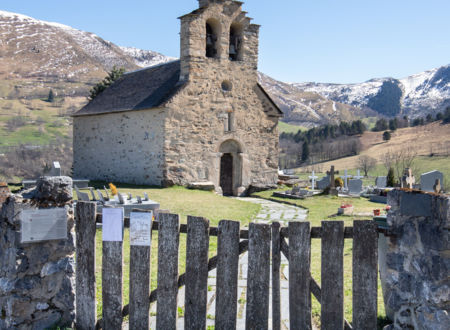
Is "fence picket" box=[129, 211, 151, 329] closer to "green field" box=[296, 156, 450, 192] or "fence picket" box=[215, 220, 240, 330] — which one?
"fence picket" box=[215, 220, 240, 330]

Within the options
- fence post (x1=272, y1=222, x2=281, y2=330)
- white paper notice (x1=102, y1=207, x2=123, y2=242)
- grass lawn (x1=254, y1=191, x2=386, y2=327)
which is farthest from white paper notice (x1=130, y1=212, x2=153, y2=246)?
grass lawn (x1=254, y1=191, x2=386, y2=327)

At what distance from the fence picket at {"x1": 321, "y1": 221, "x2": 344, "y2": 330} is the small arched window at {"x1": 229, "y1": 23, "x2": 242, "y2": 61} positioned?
60.7 ft

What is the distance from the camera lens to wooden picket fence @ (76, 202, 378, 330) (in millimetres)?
4469

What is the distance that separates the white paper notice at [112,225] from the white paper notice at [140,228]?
157 mm

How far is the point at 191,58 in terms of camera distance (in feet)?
66.3

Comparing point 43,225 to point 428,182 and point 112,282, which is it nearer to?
point 112,282

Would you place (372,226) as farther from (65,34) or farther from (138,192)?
(65,34)

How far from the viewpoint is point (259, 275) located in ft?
15.2

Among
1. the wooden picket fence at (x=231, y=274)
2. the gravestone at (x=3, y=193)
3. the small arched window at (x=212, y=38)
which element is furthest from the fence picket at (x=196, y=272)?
the small arched window at (x=212, y=38)

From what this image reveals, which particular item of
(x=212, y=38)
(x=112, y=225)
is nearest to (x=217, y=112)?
(x=212, y=38)

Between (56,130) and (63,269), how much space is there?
71431 mm

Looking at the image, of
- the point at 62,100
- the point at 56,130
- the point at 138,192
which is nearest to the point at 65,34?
the point at 62,100

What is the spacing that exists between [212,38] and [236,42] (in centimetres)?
143

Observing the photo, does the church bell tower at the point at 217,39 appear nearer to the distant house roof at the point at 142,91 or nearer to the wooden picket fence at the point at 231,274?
the distant house roof at the point at 142,91
